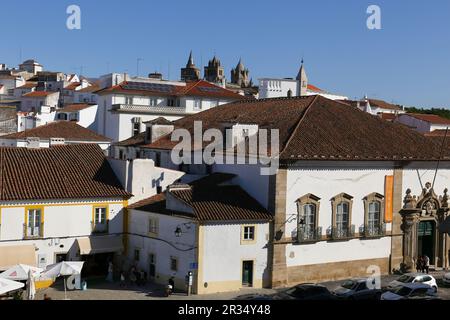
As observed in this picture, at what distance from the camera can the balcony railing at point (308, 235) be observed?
32.6 meters

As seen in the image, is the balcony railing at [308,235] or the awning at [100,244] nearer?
the balcony railing at [308,235]

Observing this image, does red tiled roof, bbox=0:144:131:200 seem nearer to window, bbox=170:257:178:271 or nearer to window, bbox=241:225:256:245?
window, bbox=170:257:178:271

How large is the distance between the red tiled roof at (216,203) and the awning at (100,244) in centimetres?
222

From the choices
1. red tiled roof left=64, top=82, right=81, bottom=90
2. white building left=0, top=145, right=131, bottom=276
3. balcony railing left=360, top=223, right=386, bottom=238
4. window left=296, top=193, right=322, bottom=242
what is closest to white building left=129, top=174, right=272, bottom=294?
window left=296, top=193, right=322, bottom=242

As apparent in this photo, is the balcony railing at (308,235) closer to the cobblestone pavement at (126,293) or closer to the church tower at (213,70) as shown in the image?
the cobblestone pavement at (126,293)

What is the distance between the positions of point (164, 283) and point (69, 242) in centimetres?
550

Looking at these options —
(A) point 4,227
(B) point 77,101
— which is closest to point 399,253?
(A) point 4,227

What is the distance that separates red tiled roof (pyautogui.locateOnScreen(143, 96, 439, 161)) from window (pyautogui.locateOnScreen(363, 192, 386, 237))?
2309mm

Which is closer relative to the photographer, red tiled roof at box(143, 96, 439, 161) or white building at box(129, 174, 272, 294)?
white building at box(129, 174, 272, 294)

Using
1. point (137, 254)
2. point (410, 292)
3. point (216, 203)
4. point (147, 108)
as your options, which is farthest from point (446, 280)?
point (147, 108)

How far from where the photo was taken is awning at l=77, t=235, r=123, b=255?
3306 cm

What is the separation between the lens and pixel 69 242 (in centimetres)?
3300

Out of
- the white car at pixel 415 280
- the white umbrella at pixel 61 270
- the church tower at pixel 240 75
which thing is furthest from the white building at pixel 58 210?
the church tower at pixel 240 75
